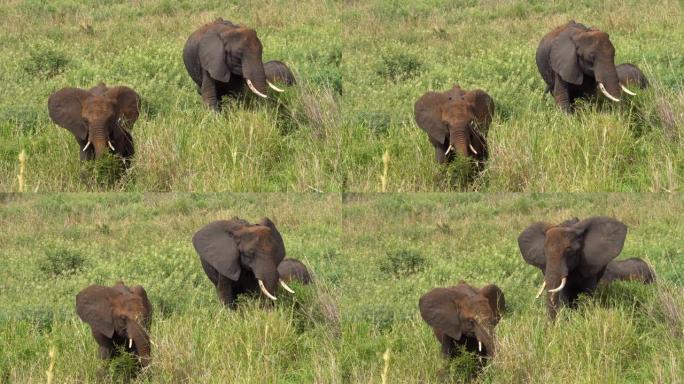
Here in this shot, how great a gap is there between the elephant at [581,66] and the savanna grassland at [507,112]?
20 cm

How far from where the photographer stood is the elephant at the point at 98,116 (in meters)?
16.4

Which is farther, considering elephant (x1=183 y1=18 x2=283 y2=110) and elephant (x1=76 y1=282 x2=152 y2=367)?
elephant (x1=183 y1=18 x2=283 y2=110)

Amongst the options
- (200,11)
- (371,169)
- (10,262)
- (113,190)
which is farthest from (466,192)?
(200,11)

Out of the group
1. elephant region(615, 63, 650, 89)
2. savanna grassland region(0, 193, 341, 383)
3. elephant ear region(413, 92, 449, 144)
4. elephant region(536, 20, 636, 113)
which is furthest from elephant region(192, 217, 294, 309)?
elephant region(615, 63, 650, 89)

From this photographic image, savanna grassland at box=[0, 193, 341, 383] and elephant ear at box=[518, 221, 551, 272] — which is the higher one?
elephant ear at box=[518, 221, 551, 272]

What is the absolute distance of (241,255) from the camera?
663 inches

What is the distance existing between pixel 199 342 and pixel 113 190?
236 centimetres

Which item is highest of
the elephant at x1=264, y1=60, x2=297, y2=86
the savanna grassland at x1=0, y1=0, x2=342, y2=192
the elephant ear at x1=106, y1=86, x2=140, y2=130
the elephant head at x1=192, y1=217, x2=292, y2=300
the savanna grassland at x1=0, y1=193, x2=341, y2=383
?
the elephant ear at x1=106, y1=86, x2=140, y2=130

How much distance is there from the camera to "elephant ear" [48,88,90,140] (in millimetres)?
16781

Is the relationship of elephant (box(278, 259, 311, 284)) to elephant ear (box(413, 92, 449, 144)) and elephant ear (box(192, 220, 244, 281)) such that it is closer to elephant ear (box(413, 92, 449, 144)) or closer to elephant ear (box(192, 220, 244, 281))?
elephant ear (box(192, 220, 244, 281))

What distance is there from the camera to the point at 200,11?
23094mm

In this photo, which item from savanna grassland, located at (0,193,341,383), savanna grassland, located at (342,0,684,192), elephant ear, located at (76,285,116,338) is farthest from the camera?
savanna grassland, located at (342,0,684,192)

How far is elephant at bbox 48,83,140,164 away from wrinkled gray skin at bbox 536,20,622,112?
14.9 feet

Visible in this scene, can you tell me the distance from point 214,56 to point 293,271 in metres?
2.49
